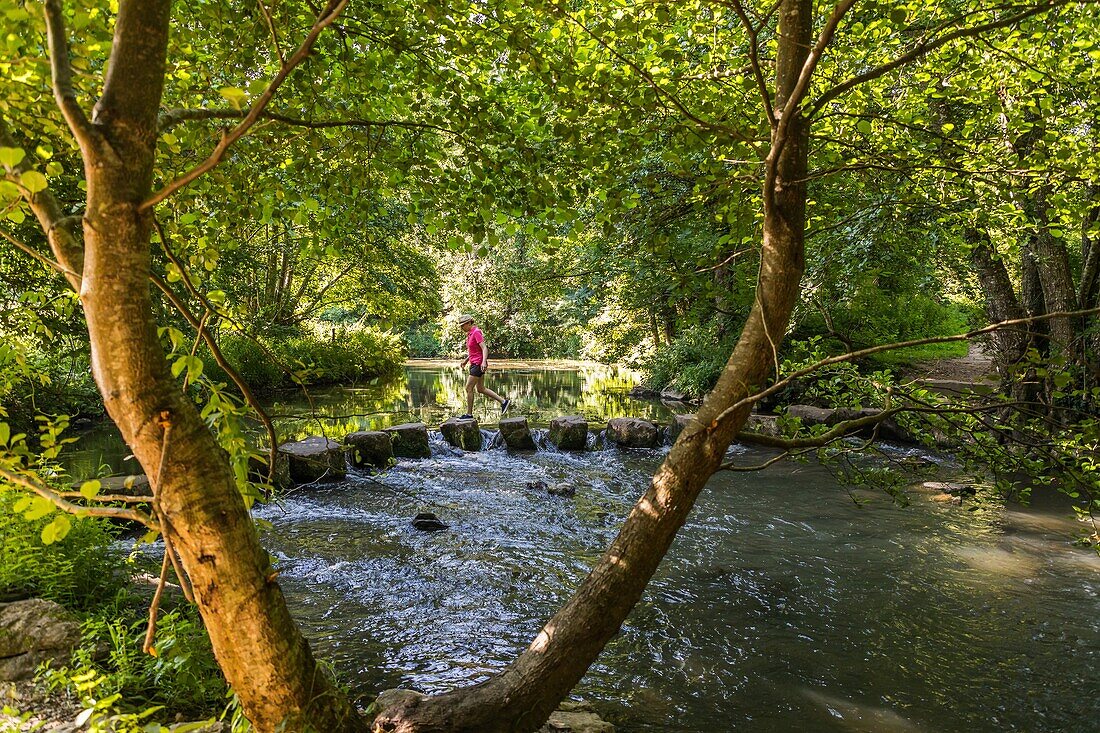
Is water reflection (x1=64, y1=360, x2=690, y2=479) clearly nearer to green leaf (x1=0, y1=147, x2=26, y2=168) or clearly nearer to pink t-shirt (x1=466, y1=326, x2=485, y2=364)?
pink t-shirt (x1=466, y1=326, x2=485, y2=364)

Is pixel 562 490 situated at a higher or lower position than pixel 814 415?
lower

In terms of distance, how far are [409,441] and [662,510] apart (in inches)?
379

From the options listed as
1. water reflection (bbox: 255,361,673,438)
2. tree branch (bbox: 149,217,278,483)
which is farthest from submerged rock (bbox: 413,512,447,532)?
tree branch (bbox: 149,217,278,483)

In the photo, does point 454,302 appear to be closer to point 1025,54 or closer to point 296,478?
point 296,478

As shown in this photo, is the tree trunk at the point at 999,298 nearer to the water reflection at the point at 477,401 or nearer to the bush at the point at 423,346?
the water reflection at the point at 477,401

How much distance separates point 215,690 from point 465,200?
3.03 metres

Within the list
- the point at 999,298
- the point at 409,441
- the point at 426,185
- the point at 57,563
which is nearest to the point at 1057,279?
the point at 999,298

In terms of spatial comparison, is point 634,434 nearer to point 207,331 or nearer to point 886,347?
point 886,347

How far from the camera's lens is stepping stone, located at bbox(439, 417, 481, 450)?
1248cm

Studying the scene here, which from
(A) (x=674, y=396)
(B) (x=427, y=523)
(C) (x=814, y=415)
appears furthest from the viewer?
(A) (x=674, y=396)

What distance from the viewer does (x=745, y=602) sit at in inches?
223

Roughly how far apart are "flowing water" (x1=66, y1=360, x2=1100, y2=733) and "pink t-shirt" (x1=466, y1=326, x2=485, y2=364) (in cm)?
444

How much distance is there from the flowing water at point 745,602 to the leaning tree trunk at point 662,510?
97 cm

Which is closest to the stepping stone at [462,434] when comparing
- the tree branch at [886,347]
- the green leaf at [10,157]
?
the tree branch at [886,347]
